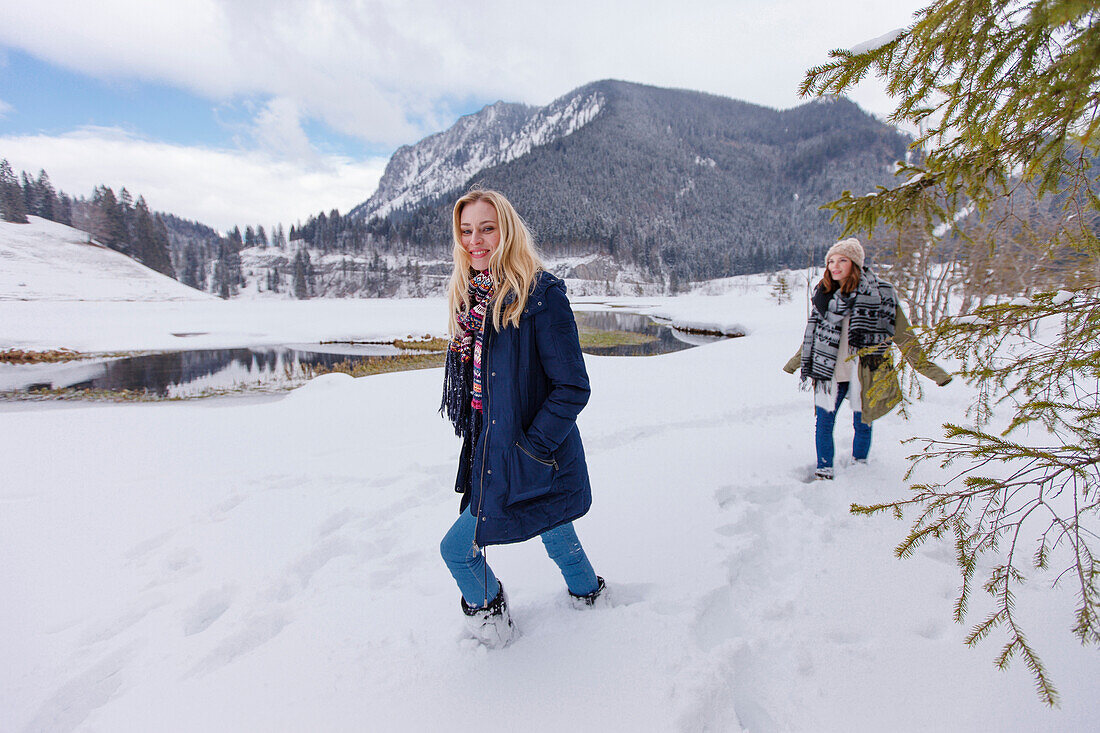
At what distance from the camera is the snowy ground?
1824 mm

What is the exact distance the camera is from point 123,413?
6.54 metres

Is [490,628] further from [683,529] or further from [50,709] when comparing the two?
[50,709]

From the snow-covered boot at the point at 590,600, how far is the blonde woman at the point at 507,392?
0.48 metres

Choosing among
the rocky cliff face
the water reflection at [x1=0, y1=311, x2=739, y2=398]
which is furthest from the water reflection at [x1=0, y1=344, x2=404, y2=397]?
the rocky cliff face

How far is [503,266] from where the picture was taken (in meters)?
1.89

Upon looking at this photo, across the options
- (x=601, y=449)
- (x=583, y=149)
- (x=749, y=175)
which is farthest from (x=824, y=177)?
(x=601, y=449)

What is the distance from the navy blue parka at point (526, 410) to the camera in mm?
1841

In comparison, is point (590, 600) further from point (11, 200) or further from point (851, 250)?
point (11, 200)

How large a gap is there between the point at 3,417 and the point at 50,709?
6935 millimetres

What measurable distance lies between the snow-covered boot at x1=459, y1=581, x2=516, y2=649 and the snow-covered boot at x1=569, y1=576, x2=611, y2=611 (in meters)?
0.40

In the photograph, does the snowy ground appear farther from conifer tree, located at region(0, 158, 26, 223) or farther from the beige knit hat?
conifer tree, located at region(0, 158, 26, 223)

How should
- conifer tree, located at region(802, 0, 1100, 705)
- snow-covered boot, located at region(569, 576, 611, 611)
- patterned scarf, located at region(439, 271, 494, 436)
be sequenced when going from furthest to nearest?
snow-covered boot, located at region(569, 576, 611, 611)
patterned scarf, located at region(439, 271, 494, 436)
conifer tree, located at region(802, 0, 1100, 705)

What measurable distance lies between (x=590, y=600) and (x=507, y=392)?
4.40 feet

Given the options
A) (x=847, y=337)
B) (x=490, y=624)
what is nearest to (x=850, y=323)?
(x=847, y=337)
